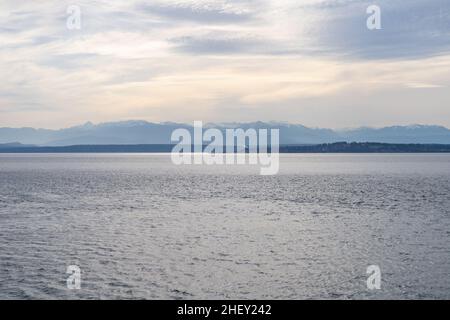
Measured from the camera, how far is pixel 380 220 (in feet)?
197

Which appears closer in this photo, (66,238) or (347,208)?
(66,238)

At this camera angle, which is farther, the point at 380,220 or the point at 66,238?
the point at 380,220

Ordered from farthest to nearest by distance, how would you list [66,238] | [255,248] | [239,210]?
[239,210] < [66,238] < [255,248]

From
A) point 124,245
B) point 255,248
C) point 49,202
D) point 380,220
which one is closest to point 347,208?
point 380,220

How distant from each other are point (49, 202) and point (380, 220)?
5249 cm

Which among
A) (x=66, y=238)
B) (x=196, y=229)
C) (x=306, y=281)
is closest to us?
(x=306, y=281)

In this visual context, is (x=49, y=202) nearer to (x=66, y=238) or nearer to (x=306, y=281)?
(x=66, y=238)
